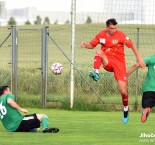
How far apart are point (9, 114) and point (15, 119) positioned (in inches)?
6.9

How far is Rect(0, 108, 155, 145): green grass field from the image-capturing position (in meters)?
16.6

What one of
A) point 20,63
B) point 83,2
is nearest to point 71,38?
point 83,2

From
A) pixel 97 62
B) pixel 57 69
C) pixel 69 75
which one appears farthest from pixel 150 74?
pixel 69 75

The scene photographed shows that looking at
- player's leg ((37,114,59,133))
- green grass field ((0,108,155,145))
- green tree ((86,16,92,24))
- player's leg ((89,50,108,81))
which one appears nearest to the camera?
green grass field ((0,108,155,145))

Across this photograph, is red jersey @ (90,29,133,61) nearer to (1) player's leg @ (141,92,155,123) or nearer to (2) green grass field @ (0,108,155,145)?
(2) green grass field @ (0,108,155,145)

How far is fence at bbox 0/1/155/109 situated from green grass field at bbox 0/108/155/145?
9.16 ft

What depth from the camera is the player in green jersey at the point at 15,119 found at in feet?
60.0

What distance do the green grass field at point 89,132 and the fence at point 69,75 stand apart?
279cm

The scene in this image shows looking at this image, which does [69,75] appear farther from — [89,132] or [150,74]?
[150,74]

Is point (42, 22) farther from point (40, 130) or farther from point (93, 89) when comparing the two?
point (40, 130)

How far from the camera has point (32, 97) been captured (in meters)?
28.3

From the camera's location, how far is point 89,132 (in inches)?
739

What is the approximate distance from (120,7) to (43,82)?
348 centimetres

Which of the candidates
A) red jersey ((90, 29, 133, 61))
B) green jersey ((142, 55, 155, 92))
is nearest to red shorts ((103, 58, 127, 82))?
red jersey ((90, 29, 133, 61))
